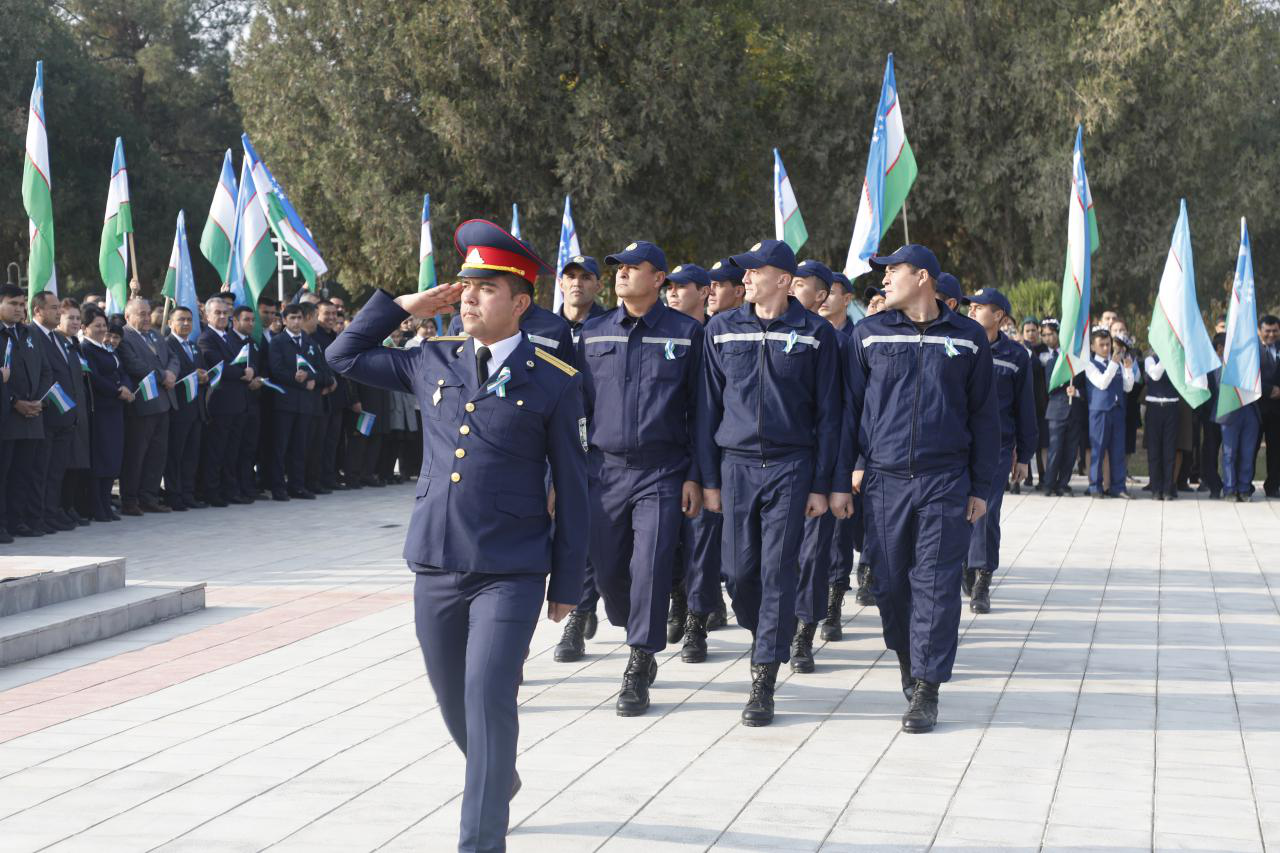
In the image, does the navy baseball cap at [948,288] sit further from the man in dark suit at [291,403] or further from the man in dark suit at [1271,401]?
the man in dark suit at [1271,401]

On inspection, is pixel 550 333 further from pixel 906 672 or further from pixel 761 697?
pixel 906 672

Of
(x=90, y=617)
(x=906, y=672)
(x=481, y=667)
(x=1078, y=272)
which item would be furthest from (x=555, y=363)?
(x=1078, y=272)

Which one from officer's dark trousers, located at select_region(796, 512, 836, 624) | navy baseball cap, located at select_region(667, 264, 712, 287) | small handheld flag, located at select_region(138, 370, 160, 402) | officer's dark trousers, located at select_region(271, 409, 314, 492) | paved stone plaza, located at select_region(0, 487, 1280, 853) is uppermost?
navy baseball cap, located at select_region(667, 264, 712, 287)

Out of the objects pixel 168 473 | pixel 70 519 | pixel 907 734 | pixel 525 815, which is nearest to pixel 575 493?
pixel 525 815

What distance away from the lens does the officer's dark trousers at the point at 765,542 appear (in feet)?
22.9

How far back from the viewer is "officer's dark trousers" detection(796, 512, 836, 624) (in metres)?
7.88

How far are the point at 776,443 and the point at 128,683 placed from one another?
343cm

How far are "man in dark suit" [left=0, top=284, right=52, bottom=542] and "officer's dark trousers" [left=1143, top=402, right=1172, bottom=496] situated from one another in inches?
506

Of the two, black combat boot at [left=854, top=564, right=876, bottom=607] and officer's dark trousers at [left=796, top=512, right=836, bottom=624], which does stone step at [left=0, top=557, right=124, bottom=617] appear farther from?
black combat boot at [left=854, top=564, right=876, bottom=607]

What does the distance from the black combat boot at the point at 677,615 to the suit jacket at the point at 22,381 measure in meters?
6.71

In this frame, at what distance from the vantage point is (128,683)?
7.51 m

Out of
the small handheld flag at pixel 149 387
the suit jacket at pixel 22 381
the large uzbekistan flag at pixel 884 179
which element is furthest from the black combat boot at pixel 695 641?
the small handheld flag at pixel 149 387

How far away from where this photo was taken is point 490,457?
4.75 meters

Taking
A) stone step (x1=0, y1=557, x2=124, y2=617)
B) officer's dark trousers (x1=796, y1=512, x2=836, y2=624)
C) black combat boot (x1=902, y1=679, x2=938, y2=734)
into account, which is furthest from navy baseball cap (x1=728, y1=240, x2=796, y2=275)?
stone step (x1=0, y1=557, x2=124, y2=617)
